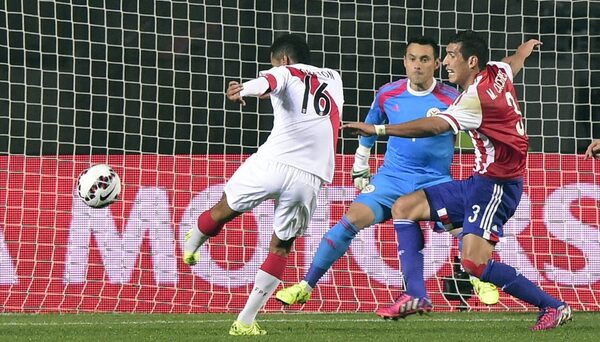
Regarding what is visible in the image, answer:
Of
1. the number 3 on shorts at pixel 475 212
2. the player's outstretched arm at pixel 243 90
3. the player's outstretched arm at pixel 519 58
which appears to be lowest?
the number 3 on shorts at pixel 475 212

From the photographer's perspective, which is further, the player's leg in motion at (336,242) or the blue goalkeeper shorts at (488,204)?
the player's leg in motion at (336,242)

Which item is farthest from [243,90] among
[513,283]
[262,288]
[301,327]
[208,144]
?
[208,144]

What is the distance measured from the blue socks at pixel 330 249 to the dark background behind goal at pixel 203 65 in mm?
3188

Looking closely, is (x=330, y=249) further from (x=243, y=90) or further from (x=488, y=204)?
(x=243, y=90)

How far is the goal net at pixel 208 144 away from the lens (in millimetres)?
10664

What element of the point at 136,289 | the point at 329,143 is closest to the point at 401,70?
the point at 136,289

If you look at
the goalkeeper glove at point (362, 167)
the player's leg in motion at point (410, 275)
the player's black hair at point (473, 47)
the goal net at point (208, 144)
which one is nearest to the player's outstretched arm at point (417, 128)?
the player's black hair at point (473, 47)

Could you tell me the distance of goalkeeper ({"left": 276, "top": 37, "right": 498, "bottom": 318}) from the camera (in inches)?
355

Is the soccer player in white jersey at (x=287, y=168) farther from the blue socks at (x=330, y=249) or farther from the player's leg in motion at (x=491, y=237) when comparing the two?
the player's leg in motion at (x=491, y=237)

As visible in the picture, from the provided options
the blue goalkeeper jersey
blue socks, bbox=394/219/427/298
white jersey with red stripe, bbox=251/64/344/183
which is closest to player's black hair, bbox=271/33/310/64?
white jersey with red stripe, bbox=251/64/344/183

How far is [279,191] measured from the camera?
802 cm

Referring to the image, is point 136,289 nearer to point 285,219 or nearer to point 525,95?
point 285,219

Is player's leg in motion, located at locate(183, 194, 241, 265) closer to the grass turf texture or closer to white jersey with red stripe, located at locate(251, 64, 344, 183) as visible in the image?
white jersey with red stripe, located at locate(251, 64, 344, 183)

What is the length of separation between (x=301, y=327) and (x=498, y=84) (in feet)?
Result: 6.57
